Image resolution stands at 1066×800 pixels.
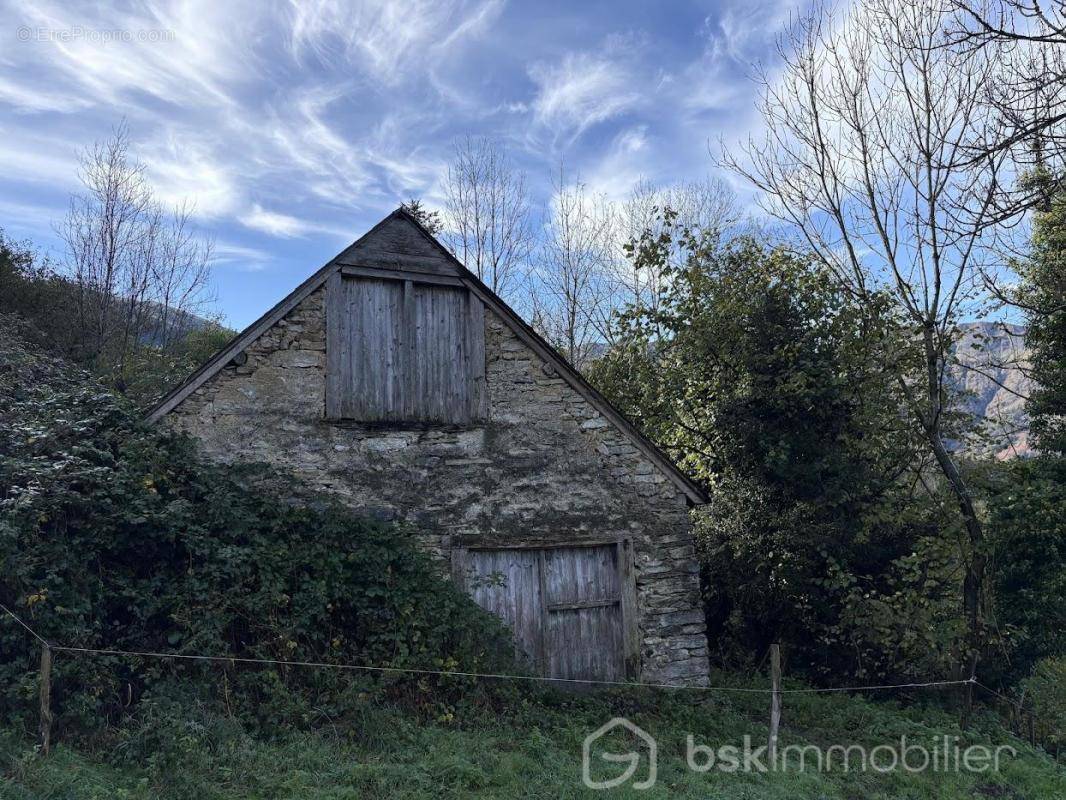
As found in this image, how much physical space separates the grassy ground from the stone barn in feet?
3.34

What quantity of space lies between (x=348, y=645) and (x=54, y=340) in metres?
14.8

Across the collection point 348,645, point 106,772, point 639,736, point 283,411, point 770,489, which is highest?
point 283,411

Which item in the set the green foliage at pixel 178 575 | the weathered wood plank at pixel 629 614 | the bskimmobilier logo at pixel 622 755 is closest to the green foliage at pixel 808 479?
the weathered wood plank at pixel 629 614

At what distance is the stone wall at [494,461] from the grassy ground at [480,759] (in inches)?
48.2

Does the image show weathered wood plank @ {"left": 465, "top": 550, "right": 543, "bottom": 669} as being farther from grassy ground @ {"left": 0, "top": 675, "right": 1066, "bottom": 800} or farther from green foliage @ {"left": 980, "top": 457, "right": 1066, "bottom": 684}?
green foliage @ {"left": 980, "top": 457, "right": 1066, "bottom": 684}

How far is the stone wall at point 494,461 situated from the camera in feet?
29.1

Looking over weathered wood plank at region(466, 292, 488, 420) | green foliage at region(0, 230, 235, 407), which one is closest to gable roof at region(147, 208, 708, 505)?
weathered wood plank at region(466, 292, 488, 420)

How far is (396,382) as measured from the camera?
947 cm

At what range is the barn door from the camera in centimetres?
932

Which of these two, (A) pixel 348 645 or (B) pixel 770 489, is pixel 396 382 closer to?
(A) pixel 348 645

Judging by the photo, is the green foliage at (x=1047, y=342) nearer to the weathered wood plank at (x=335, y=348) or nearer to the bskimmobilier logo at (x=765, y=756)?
the bskimmobilier logo at (x=765, y=756)

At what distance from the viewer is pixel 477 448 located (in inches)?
375

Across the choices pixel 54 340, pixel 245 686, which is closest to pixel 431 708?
pixel 245 686

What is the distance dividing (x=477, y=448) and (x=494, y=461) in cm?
27
